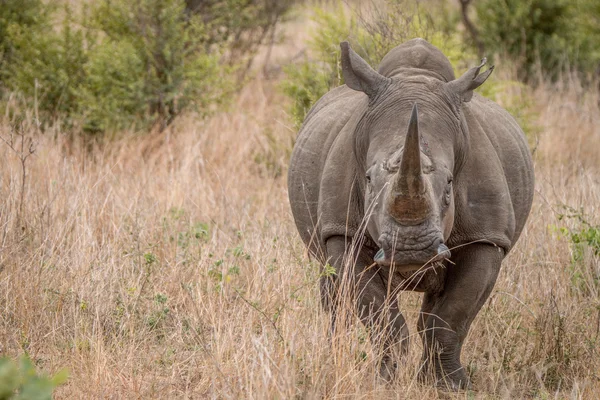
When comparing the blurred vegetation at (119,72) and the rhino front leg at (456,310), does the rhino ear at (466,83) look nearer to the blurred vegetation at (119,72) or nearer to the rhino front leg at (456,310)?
the rhino front leg at (456,310)

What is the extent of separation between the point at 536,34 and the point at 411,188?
10.9m

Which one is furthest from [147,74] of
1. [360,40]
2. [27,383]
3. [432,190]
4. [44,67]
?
[27,383]

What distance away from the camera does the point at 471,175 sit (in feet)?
15.6

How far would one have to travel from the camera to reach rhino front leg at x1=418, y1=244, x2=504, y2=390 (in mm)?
4805

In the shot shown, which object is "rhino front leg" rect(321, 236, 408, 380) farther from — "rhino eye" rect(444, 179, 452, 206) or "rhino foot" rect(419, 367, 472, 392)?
"rhino eye" rect(444, 179, 452, 206)

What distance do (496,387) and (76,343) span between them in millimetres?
2117

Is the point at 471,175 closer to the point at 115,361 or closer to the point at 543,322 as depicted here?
the point at 543,322

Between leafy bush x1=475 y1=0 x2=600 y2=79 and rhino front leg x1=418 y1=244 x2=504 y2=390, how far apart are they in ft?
30.9

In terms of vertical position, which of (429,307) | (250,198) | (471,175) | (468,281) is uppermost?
(471,175)

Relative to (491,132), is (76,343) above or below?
A: below

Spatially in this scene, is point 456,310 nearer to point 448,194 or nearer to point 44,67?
point 448,194

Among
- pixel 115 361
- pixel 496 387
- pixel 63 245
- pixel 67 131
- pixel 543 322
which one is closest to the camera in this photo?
pixel 115 361

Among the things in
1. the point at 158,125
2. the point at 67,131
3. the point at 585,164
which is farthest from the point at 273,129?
the point at 585,164

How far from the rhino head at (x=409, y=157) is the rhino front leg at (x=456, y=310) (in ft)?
1.43
